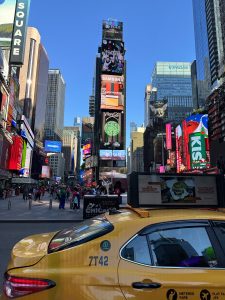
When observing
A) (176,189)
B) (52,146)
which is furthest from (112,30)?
(176,189)

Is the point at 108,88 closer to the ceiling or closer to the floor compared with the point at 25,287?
closer to the ceiling

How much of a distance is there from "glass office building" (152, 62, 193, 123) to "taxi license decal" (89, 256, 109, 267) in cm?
17398

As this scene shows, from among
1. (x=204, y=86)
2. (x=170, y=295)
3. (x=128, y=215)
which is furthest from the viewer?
(x=204, y=86)

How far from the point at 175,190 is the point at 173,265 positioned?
9497 millimetres

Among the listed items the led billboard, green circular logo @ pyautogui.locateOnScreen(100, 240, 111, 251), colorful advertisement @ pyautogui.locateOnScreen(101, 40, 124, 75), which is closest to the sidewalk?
green circular logo @ pyautogui.locateOnScreen(100, 240, 111, 251)

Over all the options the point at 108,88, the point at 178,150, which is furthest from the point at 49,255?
the point at 178,150

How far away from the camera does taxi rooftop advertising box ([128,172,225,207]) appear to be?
461 inches

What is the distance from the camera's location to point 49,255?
2.89 metres

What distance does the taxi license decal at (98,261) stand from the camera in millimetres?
2783

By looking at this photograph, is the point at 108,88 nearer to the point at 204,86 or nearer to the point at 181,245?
the point at 204,86

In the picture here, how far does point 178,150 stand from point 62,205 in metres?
76.0

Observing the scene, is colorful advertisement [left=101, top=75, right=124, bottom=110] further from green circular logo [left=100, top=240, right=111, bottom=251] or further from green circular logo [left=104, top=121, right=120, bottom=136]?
green circular logo [left=100, top=240, right=111, bottom=251]

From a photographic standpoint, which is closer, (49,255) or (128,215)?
(49,255)

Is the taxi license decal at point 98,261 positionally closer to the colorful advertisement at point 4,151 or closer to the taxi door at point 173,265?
the taxi door at point 173,265
